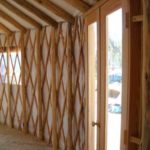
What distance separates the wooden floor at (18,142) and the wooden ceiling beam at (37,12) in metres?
2.41

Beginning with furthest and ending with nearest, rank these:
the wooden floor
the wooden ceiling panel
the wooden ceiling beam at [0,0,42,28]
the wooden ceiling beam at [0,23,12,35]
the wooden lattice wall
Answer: the wooden ceiling beam at [0,23,12,35] → the wooden floor → the wooden ceiling beam at [0,0,42,28] → the wooden lattice wall → the wooden ceiling panel

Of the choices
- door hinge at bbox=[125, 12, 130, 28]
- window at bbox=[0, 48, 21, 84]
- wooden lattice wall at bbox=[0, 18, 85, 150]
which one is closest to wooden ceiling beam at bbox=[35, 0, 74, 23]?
wooden lattice wall at bbox=[0, 18, 85, 150]

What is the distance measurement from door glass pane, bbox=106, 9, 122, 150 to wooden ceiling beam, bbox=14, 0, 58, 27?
2.27m

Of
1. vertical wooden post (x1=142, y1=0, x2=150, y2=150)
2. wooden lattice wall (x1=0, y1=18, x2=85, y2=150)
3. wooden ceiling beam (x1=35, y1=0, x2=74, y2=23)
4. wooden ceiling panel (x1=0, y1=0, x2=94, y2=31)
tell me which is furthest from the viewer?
wooden lattice wall (x1=0, y1=18, x2=85, y2=150)

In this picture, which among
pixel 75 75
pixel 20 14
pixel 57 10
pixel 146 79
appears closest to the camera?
pixel 146 79

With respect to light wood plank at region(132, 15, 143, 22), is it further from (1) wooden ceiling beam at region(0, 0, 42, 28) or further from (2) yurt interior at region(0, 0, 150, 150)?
(1) wooden ceiling beam at region(0, 0, 42, 28)

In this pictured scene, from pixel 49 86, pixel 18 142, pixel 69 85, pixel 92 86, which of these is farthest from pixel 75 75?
pixel 18 142

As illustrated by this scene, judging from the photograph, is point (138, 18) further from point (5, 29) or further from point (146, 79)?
point (5, 29)

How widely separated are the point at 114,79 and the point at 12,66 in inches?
175

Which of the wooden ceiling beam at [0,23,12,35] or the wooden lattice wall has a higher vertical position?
the wooden ceiling beam at [0,23,12,35]

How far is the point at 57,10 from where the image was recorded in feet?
12.9

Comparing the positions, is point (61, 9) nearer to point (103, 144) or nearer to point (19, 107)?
point (103, 144)

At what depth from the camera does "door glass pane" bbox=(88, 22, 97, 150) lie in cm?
271

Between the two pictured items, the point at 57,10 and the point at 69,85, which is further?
the point at 69,85
